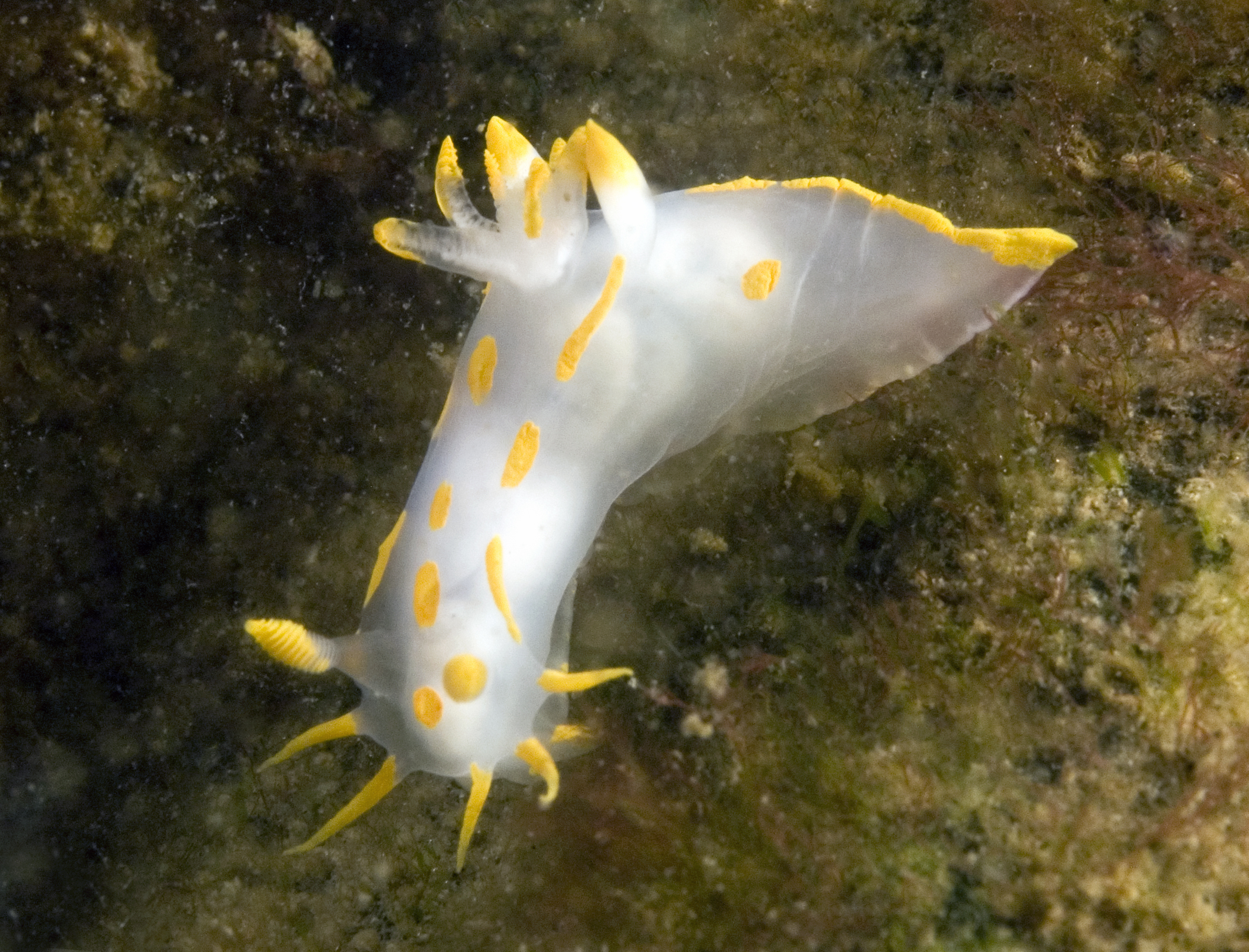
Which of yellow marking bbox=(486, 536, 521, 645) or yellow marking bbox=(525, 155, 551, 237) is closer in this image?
yellow marking bbox=(486, 536, 521, 645)

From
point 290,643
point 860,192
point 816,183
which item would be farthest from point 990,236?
point 290,643

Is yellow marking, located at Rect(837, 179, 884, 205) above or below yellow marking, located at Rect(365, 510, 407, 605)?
above

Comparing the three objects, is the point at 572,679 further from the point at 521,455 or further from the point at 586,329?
the point at 586,329

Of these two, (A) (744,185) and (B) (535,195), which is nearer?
(B) (535,195)

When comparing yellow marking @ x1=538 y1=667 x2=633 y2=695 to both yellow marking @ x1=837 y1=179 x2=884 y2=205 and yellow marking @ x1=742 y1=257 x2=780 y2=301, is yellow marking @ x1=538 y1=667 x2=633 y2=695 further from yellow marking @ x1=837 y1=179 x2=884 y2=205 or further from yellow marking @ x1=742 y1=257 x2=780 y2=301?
yellow marking @ x1=837 y1=179 x2=884 y2=205

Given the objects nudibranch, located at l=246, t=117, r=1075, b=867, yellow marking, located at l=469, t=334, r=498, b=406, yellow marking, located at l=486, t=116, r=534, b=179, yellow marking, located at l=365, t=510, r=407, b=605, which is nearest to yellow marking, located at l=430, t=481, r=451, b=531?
nudibranch, located at l=246, t=117, r=1075, b=867

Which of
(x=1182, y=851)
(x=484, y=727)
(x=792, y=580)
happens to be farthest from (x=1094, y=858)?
(x=484, y=727)
